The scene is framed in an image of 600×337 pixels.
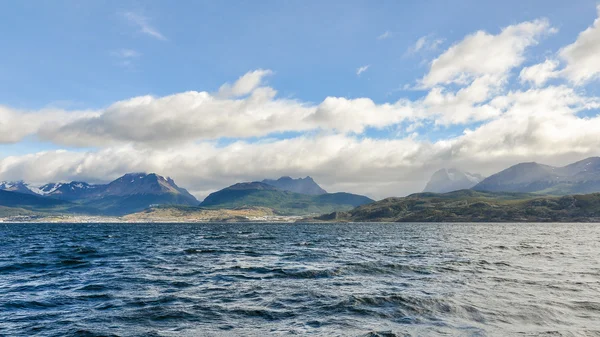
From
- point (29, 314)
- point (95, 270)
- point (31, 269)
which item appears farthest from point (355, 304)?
point (31, 269)

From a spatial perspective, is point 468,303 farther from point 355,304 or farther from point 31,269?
point 31,269

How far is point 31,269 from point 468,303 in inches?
2308

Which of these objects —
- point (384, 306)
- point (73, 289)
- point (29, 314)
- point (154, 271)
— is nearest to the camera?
point (29, 314)

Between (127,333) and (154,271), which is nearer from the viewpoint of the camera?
(127,333)

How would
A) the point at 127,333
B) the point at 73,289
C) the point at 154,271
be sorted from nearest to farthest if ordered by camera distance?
the point at 127,333 → the point at 73,289 → the point at 154,271

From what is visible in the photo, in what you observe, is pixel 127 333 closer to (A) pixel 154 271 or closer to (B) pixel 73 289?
(B) pixel 73 289

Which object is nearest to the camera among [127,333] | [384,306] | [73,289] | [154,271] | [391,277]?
[127,333]

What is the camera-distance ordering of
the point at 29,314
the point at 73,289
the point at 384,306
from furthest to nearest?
the point at 73,289, the point at 384,306, the point at 29,314

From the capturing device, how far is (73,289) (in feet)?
130

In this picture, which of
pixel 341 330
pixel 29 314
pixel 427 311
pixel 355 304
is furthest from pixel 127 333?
pixel 427 311

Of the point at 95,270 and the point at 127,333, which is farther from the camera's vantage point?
the point at 95,270

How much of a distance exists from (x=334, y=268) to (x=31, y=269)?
44442 millimetres

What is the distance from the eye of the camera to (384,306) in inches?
1264

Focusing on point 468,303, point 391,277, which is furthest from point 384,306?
point 391,277
